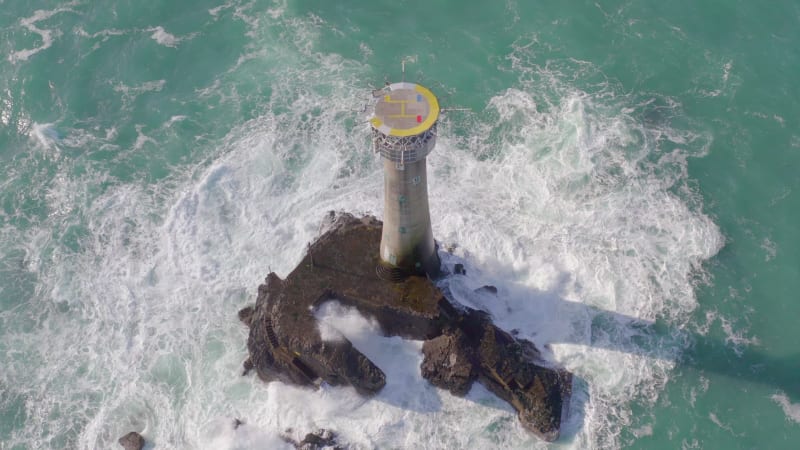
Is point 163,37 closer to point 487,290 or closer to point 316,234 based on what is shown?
Result: point 316,234

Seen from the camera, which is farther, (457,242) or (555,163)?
(555,163)

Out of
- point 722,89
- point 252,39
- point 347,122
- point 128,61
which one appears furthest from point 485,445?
point 128,61

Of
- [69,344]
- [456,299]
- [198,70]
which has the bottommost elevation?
[69,344]

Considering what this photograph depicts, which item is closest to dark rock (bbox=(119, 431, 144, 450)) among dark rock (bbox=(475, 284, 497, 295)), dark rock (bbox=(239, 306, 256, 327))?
dark rock (bbox=(239, 306, 256, 327))

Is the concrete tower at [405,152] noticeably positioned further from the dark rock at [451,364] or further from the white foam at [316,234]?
the white foam at [316,234]

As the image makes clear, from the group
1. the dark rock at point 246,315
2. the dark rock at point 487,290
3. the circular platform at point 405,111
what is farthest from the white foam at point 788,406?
the dark rock at point 246,315

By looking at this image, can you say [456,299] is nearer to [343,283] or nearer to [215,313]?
[343,283]

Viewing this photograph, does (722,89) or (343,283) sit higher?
(722,89)
